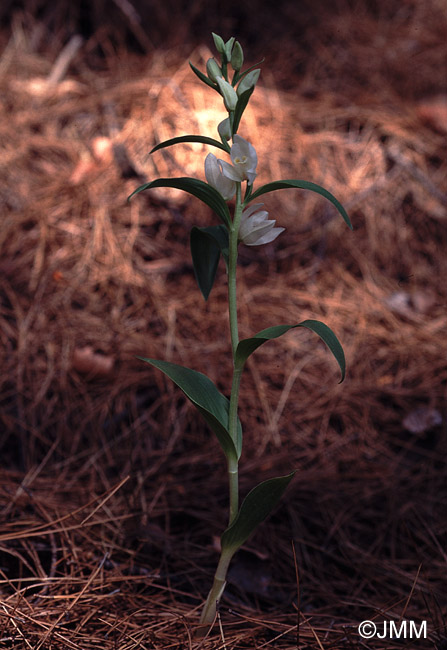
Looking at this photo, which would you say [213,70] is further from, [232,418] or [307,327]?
[232,418]

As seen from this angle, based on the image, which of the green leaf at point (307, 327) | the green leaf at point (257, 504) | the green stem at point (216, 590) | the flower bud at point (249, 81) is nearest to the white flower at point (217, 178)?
the flower bud at point (249, 81)

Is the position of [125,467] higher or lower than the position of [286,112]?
lower

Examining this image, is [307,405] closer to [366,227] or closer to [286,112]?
[366,227]

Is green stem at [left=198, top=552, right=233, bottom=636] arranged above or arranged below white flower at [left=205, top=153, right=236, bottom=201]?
below

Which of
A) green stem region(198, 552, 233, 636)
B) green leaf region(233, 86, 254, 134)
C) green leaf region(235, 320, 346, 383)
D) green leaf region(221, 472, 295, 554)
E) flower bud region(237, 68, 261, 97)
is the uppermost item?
flower bud region(237, 68, 261, 97)

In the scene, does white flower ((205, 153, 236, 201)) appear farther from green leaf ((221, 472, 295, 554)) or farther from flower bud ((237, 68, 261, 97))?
green leaf ((221, 472, 295, 554))

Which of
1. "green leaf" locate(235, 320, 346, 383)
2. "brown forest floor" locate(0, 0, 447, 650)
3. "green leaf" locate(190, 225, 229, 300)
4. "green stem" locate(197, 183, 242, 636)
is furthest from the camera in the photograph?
"brown forest floor" locate(0, 0, 447, 650)

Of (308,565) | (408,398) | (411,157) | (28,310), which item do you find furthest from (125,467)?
(411,157)

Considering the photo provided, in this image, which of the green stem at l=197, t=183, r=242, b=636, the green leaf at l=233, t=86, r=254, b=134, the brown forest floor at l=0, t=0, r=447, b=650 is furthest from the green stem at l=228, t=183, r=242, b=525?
the brown forest floor at l=0, t=0, r=447, b=650

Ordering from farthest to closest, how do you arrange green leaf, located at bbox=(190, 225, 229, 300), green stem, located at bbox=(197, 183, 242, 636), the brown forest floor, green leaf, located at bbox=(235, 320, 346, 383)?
1. the brown forest floor
2. green leaf, located at bbox=(190, 225, 229, 300)
3. green stem, located at bbox=(197, 183, 242, 636)
4. green leaf, located at bbox=(235, 320, 346, 383)
